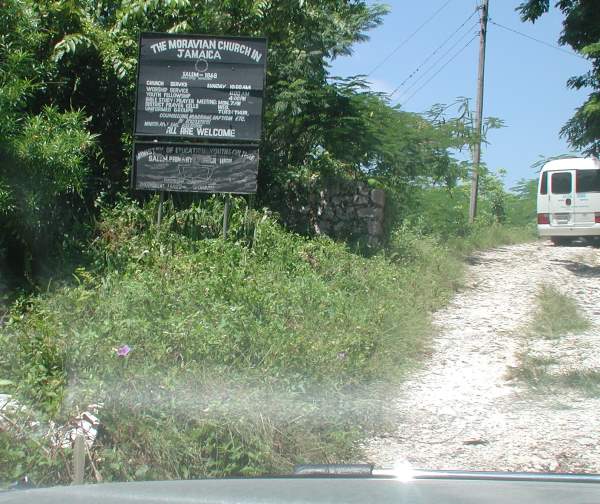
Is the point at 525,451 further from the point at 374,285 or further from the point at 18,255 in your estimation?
the point at 18,255

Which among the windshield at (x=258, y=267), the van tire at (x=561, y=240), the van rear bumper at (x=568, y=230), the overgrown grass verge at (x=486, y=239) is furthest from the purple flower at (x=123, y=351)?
the van tire at (x=561, y=240)

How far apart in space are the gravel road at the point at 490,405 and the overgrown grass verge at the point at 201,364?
29cm

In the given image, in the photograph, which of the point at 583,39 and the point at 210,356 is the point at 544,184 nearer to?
the point at 583,39

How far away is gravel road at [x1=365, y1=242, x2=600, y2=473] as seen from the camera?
5324mm

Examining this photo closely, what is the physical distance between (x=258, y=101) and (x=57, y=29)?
3107 millimetres

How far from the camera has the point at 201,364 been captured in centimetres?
561

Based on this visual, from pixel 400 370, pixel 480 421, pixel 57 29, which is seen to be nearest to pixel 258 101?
pixel 57 29

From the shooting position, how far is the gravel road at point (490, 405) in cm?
532

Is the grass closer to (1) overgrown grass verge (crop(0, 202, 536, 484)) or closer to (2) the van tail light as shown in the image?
(1) overgrown grass verge (crop(0, 202, 536, 484))

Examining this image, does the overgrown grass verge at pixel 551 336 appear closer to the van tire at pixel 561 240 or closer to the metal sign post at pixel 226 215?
the metal sign post at pixel 226 215

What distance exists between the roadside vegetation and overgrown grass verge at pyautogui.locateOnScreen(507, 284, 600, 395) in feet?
3.75

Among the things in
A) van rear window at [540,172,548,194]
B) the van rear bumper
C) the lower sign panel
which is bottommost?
the van rear bumper

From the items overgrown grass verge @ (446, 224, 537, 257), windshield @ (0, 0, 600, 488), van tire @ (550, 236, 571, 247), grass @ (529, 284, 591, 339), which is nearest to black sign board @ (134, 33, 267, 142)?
windshield @ (0, 0, 600, 488)

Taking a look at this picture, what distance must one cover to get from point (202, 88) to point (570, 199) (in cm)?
994
